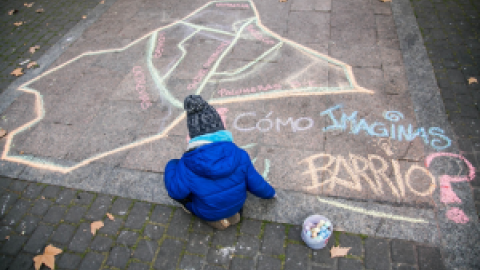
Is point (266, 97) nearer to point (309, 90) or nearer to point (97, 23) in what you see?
point (309, 90)

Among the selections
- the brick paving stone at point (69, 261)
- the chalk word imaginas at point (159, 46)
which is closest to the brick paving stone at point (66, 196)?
the brick paving stone at point (69, 261)

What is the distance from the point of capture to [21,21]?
659cm

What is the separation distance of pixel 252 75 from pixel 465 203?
315 centimetres

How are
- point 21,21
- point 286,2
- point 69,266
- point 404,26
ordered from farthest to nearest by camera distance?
point 21,21 < point 286,2 < point 404,26 < point 69,266

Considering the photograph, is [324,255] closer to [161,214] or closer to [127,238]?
[161,214]

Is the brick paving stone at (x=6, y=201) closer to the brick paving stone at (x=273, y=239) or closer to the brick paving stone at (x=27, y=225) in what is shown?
the brick paving stone at (x=27, y=225)

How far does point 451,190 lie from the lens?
120 inches

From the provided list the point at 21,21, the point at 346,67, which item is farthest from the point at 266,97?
the point at 21,21

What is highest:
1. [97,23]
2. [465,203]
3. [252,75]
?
[97,23]

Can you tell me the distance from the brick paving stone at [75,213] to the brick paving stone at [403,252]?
10.9 ft

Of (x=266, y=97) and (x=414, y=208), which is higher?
(x=266, y=97)

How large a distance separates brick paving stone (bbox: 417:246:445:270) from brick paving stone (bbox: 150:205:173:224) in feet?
8.26

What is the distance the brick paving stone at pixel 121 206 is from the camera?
3.24 metres

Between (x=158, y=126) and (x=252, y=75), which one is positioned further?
(x=252, y=75)
